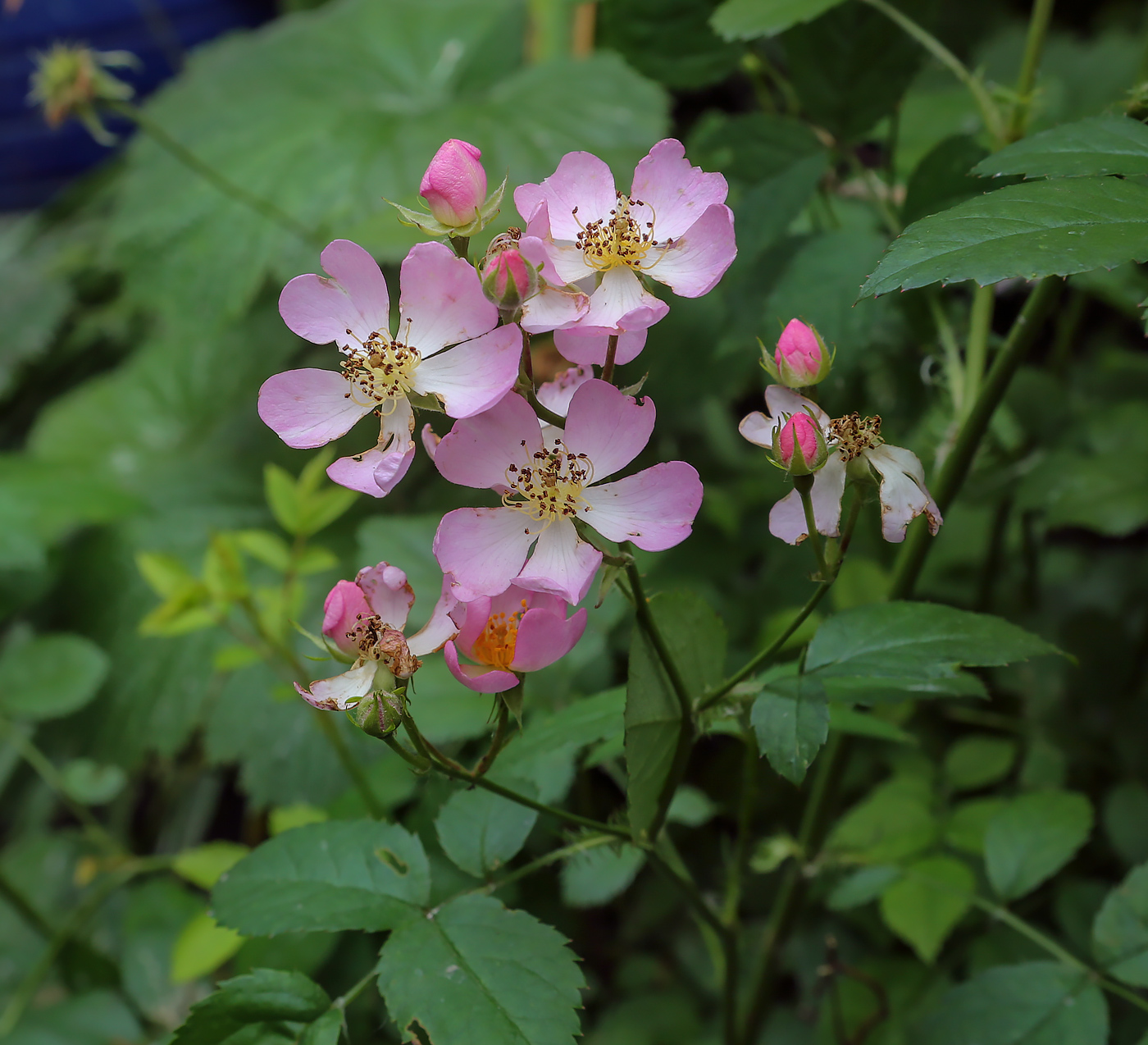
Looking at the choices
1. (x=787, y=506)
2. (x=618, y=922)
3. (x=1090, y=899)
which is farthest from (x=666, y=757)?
(x=618, y=922)

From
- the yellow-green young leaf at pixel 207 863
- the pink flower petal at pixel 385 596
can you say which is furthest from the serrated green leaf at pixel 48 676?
the pink flower petal at pixel 385 596

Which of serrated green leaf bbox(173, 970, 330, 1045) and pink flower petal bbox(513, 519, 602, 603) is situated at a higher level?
pink flower petal bbox(513, 519, 602, 603)

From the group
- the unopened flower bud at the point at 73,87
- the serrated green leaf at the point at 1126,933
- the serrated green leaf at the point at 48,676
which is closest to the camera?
the serrated green leaf at the point at 1126,933

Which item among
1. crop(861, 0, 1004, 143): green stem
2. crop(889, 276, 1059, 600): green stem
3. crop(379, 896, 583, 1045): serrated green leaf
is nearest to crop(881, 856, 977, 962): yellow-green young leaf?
crop(889, 276, 1059, 600): green stem

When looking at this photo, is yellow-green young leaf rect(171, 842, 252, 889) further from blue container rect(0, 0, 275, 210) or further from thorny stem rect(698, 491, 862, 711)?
blue container rect(0, 0, 275, 210)

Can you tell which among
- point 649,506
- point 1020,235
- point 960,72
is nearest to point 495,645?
point 649,506

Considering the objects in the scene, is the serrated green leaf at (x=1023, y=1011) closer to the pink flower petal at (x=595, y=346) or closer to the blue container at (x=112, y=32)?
the pink flower petal at (x=595, y=346)
